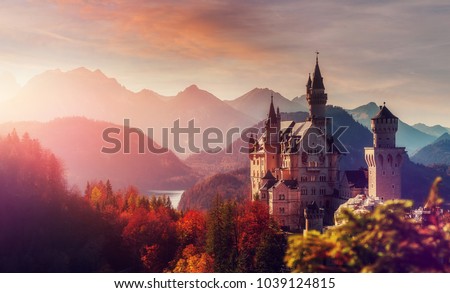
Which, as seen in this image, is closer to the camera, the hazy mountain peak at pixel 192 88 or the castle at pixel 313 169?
the hazy mountain peak at pixel 192 88

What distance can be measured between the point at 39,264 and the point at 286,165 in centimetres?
1879

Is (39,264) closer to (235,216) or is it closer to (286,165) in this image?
(235,216)

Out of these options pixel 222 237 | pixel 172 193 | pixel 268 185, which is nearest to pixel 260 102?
pixel 268 185

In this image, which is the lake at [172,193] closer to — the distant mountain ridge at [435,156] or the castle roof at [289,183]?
the castle roof at [289,183]

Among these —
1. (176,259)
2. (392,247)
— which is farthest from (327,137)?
(392,247)

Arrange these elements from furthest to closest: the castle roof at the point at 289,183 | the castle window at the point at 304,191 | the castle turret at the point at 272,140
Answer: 1. the castle turret at the point at 272,140
2. the castle window at the point at 304,191
3. the castle roof at the point at 289,183

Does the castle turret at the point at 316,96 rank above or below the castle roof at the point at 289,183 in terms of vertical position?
above

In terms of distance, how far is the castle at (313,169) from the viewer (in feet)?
117

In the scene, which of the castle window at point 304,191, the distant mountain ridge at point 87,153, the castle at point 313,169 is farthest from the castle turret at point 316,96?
the distant mountain ridge at point 87,153

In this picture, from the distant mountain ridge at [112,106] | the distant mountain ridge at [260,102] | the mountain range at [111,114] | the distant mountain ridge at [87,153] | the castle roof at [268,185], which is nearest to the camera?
the distant mountain ridge at [260,102]

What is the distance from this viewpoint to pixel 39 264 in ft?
78.5

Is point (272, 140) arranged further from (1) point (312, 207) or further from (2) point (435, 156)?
(2) point (435, 156)

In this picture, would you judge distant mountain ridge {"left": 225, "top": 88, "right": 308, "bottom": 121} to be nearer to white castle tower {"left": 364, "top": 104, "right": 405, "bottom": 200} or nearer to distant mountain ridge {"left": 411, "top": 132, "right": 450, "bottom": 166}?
white castle tower {"left": 364, "top": 104, "right": 405, "bottom": 200}

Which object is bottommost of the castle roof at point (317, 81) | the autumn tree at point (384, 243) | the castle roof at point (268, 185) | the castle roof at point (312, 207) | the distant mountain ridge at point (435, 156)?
the castle roof at point (312, 207)
